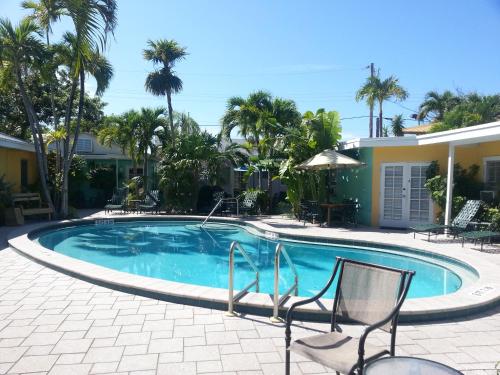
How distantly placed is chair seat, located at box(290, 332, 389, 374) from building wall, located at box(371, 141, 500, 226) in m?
11.3

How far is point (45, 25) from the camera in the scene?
1281 cm

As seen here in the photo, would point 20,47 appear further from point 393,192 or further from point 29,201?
point 393,192

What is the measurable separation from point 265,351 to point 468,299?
3152 mm

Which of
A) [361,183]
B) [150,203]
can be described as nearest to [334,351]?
[361,183]

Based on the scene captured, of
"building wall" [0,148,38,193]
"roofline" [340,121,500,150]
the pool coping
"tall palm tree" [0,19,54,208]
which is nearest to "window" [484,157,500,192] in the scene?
"roofline" [340,121,500,150]

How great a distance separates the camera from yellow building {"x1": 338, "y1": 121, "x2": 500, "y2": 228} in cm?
1264

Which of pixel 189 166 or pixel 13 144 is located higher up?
pixel 13 144

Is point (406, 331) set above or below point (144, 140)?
below

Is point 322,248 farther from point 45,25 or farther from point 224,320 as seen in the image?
point 45,25

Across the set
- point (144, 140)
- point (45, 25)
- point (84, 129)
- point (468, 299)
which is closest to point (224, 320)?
point (468, 299)

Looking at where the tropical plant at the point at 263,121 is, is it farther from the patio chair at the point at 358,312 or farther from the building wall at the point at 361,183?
the patio chair at the point at 358,312

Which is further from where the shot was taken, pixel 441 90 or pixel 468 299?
pixel 441 90

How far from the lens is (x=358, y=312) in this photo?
3107mm

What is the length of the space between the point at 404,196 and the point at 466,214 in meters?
2.49
